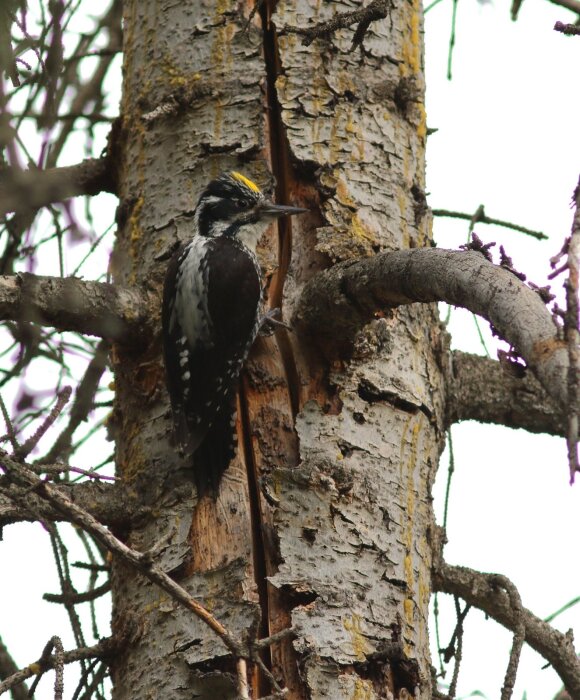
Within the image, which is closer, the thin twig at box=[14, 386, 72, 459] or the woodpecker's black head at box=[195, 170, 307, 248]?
the thin twig at box=[14, 386, 72, 459]

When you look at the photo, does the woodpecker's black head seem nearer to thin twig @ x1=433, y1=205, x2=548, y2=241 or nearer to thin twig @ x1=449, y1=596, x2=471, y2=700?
thin twig @ x1=433, y1=205, x2=548, y2=241

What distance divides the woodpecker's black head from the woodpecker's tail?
641mm

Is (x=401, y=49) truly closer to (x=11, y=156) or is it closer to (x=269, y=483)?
(x=269, y=483)

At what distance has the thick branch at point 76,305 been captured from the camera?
2691mm

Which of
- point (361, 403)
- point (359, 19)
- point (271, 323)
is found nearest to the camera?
point (359, 19)

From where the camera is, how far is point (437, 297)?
8.14ft

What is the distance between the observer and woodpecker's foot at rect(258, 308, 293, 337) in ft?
10.2

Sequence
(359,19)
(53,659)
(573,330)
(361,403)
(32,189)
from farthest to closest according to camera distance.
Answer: (361,403) → (359,19) → (32,189) → (53,659) → (573,330)

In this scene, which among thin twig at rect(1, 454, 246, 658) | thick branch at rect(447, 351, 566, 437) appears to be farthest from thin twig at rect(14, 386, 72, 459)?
thick branch at rect(447, 351, 566, 437)

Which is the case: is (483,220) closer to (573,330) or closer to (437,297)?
(437,297)

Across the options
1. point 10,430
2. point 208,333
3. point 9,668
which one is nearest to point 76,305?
point 208,333

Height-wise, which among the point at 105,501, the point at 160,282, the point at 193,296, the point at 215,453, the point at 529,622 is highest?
the point at 193,296

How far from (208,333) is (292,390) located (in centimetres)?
60

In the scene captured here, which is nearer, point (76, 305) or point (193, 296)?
point (76, 305)
